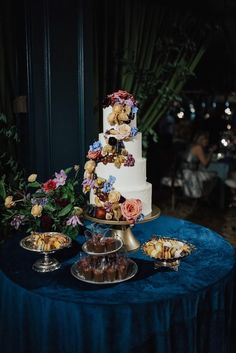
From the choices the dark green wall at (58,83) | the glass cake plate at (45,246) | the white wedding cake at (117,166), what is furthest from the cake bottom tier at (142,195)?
the dark green wall at (58,83)

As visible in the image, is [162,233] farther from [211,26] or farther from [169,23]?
[211,26]

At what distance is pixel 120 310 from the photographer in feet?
5.97

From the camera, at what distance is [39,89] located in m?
3.20

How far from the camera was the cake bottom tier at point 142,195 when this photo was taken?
7.90ft

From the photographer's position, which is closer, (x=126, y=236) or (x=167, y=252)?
(x=167, y=252)

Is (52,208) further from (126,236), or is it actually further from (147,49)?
(147,49)

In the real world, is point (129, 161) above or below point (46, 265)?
above

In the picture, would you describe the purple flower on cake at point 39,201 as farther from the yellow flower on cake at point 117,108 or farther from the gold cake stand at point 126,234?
the yellow flower on cake at point 117,108

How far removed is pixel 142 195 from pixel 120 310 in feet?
2.64

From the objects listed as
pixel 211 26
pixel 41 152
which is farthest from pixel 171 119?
pixel 41 152

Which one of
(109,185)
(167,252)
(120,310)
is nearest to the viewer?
(120,310)

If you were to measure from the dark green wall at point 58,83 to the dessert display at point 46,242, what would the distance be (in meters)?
1.06

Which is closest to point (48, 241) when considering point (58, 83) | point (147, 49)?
point (58, 83)

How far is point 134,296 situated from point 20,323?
0.58 metres
